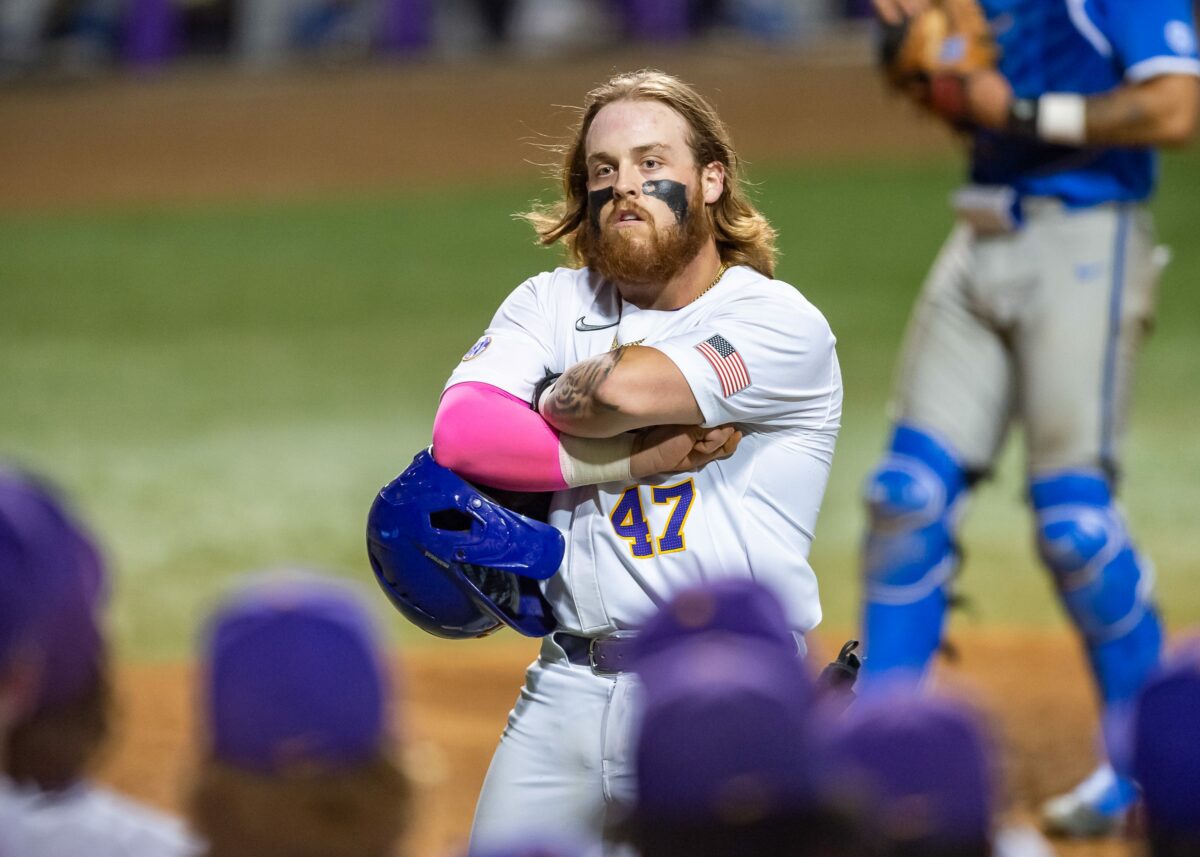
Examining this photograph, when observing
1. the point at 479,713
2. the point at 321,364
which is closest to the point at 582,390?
the point at 479,713

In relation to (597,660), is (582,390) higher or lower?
higher

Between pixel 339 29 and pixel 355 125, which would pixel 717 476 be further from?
pixel 339 29

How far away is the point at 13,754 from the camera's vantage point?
53.3 inches

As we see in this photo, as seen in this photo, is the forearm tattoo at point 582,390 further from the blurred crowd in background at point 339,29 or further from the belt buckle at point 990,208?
the blurred crowd in background at point 339,29

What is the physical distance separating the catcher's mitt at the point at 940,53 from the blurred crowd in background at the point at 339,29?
1239 cm

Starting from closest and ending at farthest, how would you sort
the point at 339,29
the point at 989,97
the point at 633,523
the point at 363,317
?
the point at 633,523 → the point at 989,97 → the point at 363,317 → the point at 339,29

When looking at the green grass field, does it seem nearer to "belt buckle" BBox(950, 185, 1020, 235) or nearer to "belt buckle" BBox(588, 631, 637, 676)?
"belt buckle" BBox(950, 185, 1020, 235)

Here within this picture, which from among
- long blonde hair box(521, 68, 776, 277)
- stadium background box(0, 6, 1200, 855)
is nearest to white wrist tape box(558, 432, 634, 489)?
long blonde hair box(521, 68, 776, 277)

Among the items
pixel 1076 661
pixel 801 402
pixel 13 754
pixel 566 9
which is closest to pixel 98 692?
pixel 13 754

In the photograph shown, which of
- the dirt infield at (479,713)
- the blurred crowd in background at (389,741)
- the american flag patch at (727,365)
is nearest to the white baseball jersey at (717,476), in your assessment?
the american flag patch at (727,365)

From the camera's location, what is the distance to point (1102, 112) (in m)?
4.38

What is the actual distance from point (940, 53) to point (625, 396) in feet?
7.06

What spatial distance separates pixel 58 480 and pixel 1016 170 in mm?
4779

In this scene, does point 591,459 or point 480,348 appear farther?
point 480,348
